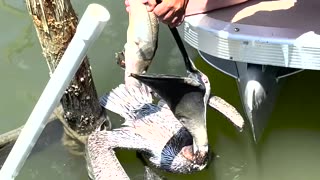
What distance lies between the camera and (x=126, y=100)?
300 cm

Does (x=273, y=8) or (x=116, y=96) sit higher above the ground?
(x=273, y=8)

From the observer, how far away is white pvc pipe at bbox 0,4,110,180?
6.76 feet

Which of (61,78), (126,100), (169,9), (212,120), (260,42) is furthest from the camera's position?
(212,120)

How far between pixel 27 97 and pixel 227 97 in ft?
2.94

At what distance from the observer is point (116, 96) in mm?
3014

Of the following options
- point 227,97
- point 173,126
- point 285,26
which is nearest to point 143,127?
point 173,126

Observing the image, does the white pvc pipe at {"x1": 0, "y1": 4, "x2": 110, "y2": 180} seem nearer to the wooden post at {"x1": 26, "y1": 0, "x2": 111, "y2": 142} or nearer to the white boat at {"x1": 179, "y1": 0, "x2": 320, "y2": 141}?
the wooden post at {"x1": 26, "y1": 0, "x2": 111, "y2": 142}

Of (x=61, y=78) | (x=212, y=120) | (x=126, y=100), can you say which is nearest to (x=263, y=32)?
(x=212, y=120)

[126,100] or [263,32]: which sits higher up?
[263,32]

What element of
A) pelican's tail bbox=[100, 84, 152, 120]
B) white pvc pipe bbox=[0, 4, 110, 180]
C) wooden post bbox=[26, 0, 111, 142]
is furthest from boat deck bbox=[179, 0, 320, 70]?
white pvc pipe bbox=[0, 4, 110, 180]

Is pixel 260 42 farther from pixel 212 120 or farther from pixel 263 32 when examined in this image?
pixel 212 120

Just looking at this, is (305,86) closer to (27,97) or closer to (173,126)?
(173,126)

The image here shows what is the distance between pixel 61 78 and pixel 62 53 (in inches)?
25.1

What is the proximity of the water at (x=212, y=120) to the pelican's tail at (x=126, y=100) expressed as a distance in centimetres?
17
